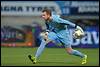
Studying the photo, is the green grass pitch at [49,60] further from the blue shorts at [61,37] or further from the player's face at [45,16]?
the player's face at [45,16]

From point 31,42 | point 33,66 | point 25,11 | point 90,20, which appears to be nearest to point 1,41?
point 31,42

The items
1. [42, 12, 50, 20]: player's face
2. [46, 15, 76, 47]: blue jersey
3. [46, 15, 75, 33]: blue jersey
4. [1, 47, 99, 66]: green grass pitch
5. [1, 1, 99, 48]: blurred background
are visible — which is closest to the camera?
[42, 12, 50, 20]: player's face

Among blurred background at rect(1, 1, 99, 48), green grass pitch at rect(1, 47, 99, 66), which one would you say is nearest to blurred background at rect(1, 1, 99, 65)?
blurred background at rect(1, 1, 99, 48)

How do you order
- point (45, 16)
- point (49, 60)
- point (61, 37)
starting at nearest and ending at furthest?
point (45, 16) → point (61, 37) → point (49, 60)

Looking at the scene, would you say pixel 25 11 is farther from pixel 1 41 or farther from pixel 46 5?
pixel 1 41

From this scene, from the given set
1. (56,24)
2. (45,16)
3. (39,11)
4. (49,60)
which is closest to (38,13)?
(39,11)

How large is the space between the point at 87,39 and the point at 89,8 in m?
4.34

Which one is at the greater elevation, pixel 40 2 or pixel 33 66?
pixel 33 66

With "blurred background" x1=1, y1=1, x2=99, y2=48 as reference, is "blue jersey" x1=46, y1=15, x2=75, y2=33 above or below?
above

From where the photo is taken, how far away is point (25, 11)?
107 feet

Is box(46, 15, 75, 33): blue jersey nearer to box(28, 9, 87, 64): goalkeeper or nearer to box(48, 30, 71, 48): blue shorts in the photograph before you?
box(28, 9, 87, 64): goalkeeper

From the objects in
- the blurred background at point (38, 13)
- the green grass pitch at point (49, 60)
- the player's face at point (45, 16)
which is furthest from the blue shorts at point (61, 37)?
the blurred background at point (38, 13)

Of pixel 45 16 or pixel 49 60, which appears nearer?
A: pixel 45 16

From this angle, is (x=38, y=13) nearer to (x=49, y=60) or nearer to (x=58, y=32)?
(x=49, y=60)
